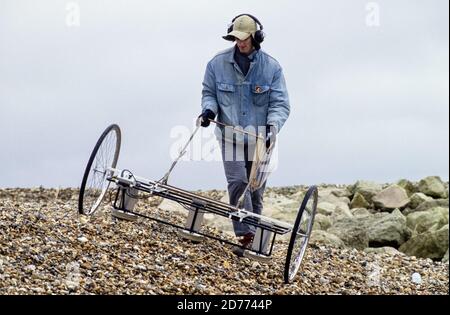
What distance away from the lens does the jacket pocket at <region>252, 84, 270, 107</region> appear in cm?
1551

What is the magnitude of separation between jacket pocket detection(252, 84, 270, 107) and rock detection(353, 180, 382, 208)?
42.2 ft

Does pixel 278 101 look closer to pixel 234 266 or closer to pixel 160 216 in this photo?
pixel 234 266

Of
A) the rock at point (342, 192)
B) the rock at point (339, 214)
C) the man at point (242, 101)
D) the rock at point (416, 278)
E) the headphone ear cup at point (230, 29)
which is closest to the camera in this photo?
the headphone ear cup at point (230, 29)

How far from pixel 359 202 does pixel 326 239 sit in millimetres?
8531

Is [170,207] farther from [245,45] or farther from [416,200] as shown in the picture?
[416,200]

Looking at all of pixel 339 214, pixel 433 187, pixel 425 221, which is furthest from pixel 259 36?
pixel 433 187

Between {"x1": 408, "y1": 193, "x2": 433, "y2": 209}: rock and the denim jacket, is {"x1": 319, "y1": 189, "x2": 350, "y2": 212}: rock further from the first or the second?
the denim jacket

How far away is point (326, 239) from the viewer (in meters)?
19.4

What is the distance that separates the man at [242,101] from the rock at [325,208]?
940cm

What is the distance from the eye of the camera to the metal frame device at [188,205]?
566 inches

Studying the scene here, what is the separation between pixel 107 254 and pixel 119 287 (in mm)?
1055

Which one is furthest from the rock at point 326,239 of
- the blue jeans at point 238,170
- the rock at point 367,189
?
the rock at point 367,189

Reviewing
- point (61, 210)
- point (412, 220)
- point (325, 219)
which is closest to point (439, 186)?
point (412, 220)

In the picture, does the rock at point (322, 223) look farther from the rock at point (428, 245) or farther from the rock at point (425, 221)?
the rock at point (425, 221)
